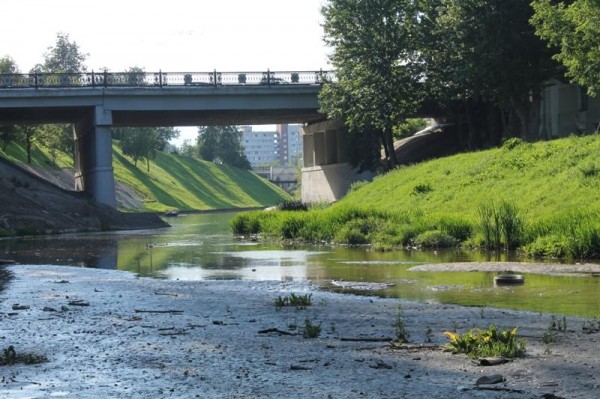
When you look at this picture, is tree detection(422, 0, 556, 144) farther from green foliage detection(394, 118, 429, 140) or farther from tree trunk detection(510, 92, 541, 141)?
green foliage detection(394, 118, 429, 140)

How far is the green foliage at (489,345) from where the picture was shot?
11.1 metres

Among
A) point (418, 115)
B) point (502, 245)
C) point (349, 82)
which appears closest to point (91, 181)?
point (349, 82)

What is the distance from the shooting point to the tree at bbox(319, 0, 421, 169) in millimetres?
66312

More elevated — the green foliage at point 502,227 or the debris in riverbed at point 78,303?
the green foliage at point 502,227

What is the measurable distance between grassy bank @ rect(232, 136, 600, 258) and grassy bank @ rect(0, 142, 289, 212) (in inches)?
2771

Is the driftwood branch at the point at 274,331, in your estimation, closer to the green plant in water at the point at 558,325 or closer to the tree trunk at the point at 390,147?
the green plant in water at the point at 558,325

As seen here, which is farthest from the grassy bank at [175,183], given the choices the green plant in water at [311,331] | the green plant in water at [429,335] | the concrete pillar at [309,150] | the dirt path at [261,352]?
the green plant in water at [429,335]

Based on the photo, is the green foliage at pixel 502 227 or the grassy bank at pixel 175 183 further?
the grassy bank at pixel 175 183

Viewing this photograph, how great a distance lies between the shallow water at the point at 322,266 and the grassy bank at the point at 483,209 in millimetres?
1501

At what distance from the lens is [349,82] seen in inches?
2653

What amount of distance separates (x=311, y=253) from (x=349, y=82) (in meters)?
34.5

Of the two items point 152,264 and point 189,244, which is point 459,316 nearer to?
point 152,264

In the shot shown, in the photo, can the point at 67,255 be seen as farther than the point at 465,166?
No

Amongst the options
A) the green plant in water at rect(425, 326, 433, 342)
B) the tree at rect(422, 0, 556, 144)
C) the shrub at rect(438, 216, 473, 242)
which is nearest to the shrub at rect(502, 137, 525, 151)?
the tree at rect(422, 0, 556, 144)
